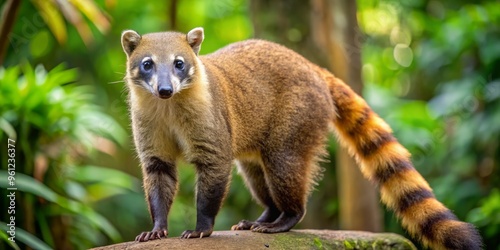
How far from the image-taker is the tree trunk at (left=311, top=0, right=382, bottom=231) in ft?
38.7

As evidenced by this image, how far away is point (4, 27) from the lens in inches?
336

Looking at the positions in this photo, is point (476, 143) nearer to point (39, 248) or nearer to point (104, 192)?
point (104, 192)

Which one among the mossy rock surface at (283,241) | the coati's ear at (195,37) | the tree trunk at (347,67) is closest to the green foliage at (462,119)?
the tree trunk at (347,67)

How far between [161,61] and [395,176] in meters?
2.86

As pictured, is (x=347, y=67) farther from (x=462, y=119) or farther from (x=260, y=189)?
(x=260, y=189)

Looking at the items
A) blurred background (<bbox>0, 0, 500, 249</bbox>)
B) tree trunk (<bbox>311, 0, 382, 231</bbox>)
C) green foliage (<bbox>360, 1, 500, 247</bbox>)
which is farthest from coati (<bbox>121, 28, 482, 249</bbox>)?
green foliage (<bbox>360, 1, 500, 247</bbox>)

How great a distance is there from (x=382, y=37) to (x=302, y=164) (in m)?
11.8

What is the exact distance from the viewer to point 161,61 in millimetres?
7121

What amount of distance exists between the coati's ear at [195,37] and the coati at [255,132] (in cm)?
1

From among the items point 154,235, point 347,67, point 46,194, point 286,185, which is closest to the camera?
point 154,235

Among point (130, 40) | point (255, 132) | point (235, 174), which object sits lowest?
point (235, 174)

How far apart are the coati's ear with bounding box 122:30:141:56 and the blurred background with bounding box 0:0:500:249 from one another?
56cm

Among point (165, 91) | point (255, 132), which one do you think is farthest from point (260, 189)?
point (165, 91)

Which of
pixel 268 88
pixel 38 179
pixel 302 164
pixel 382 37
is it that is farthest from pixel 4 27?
pixel 382 37
